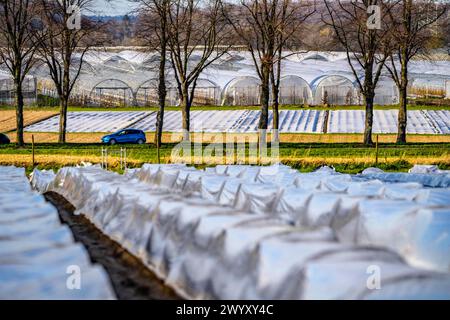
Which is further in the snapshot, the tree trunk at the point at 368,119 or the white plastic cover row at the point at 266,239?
the tree trunk at the point at 368,119

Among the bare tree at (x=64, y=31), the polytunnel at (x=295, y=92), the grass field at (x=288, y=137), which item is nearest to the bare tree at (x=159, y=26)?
the bare tree at (x=64, y=31)

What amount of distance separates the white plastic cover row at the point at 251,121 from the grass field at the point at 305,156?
9.98 m

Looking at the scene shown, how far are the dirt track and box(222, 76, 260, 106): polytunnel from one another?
41897 mm

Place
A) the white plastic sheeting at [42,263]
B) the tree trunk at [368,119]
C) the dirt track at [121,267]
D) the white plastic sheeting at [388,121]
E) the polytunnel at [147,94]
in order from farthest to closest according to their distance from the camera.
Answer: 1. the polytunnel at [147,94]
2. the white plastic sheeting at [388,121]
3. the tree trunk at [368,119]
4. the dirt track at [121,267]
5. the white plastic sheeting at [42,263]

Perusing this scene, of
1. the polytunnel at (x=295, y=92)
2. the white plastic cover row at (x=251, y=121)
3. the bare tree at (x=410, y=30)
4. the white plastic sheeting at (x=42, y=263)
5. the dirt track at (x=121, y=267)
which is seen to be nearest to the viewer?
the white plastic sheeting at (x=42, y=263)

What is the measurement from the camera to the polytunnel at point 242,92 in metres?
56.5

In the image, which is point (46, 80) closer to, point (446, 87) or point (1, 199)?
point (446, 87)

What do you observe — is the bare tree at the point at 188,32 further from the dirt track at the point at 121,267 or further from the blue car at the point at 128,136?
the dirt track at the point at 121,267

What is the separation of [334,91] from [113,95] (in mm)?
18780

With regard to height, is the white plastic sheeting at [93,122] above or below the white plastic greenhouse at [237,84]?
below

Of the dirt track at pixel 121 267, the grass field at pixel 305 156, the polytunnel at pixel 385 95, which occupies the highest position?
the polytunnel at pixel 385 95

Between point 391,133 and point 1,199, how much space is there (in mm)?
33456

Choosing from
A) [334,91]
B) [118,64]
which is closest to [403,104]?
[334,91]

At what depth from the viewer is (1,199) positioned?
1150 centimetres
